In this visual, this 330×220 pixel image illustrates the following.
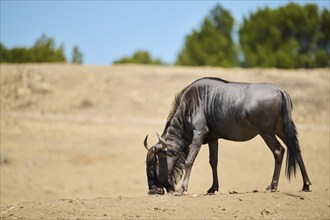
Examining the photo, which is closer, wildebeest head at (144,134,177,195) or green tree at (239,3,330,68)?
wildebeest head at (144,134,177,195)

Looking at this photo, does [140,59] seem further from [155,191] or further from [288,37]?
[155,191]

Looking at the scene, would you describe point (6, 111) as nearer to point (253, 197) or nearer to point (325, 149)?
point (325, 149)

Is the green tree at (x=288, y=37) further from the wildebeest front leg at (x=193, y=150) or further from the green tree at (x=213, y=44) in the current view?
the wildebeest front leg at (x=193, y=150)

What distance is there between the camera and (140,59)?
73.6 m

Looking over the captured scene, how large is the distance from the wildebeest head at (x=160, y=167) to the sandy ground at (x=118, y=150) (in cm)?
75

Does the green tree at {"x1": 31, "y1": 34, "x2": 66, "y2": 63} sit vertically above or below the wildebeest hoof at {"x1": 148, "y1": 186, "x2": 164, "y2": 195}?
above

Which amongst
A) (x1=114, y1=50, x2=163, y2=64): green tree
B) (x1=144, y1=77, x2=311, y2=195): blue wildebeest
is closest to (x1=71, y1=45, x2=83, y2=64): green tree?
(x1=114, y1=50, x2=163, y2=64): green tree

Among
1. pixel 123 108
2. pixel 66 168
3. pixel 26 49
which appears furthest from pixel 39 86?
pixel 26 49

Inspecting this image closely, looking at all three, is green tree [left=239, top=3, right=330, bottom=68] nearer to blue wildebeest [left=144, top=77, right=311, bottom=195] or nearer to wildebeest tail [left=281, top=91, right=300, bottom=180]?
blue wildebeest [left=144, top=77, right=311, bottom=195]

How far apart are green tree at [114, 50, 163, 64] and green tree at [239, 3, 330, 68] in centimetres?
2179

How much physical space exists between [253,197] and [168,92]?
26095mm

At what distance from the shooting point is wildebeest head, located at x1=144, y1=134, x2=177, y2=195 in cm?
1203

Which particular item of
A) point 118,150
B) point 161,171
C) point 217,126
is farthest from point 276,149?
point 118,150

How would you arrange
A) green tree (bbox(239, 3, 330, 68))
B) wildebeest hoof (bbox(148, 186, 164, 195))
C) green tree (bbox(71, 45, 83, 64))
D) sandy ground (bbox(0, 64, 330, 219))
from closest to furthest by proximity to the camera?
sandy ground (bbox(0, 64, 330, 219))
wildebeest hoof (bbox(148, 186, 164, 195))
green tree (bbox(239, 3, 330, 68))
green tree (bbox(71, 45, 83, 64))
